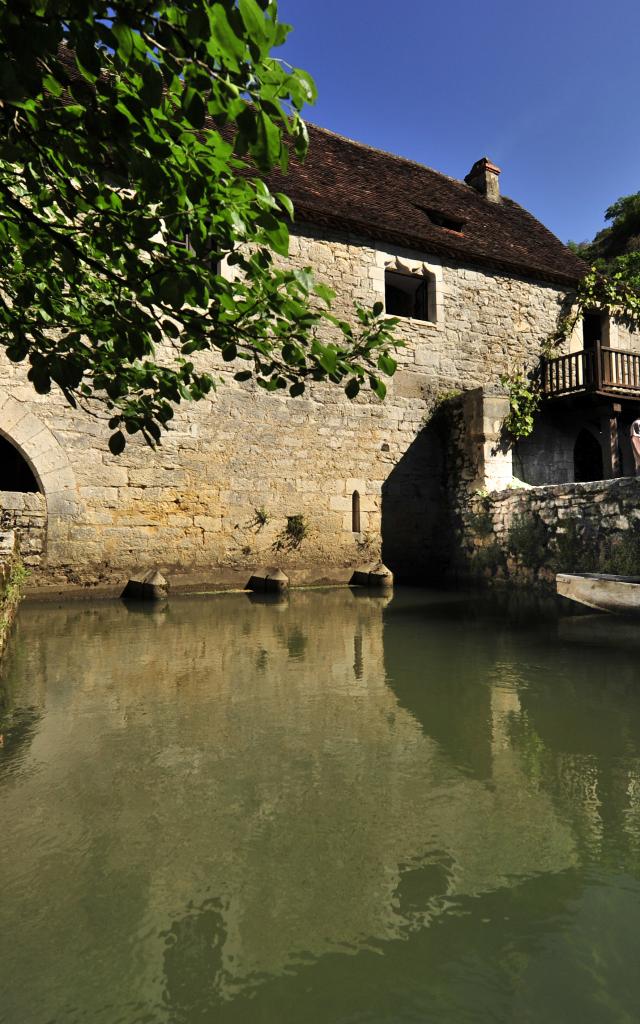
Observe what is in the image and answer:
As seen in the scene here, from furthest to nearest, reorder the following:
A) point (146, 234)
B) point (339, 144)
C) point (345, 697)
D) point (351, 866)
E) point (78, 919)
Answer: point (339, 144)
point (345, 697)
point (146, 234)
point (351, 866)
point (78, 919)

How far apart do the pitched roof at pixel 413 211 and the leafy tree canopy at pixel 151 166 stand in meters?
7.83

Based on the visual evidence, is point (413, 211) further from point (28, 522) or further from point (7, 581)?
point (7, 581)

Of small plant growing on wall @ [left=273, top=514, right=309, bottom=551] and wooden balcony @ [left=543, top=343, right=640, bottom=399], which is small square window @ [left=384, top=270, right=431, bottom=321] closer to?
wooden balcony @ [left=543, top=343, right=640, bottom=399]

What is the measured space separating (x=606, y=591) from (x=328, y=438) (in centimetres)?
514

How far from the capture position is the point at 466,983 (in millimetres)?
1230

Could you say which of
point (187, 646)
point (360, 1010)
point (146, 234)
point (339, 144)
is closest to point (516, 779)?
point (360, 1010)

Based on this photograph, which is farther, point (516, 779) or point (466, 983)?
point (516, 779)

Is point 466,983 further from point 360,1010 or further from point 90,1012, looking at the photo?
point 90,1012

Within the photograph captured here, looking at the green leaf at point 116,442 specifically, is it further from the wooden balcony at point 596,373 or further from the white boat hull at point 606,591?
the wooden balcony at point 596,373

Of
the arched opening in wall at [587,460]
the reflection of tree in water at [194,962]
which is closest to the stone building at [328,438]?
the arched opening in wall at [587,460]

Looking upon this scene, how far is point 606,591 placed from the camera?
574cm

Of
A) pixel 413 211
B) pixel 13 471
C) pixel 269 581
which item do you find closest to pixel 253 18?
pixel 269 581

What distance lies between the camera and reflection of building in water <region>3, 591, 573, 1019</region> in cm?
141

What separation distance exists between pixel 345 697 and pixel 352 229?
8.86 metres
